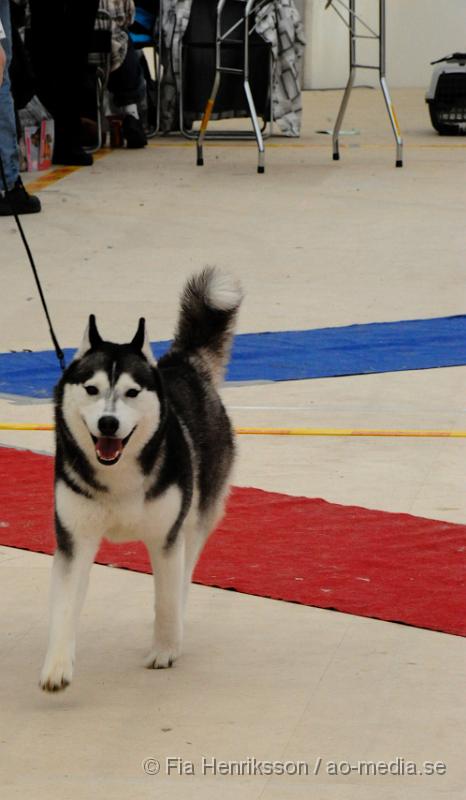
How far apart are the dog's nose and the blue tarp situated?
8.33ft

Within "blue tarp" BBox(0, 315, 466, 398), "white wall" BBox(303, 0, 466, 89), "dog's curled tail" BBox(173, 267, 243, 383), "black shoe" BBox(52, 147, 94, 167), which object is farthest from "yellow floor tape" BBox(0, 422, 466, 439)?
"white wall" BBox(303, 0, 466, 89)

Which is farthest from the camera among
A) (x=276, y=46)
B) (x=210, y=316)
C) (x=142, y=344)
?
(x=276, y=46)

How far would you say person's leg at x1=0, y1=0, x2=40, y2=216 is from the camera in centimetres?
813

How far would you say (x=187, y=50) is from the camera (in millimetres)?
11820

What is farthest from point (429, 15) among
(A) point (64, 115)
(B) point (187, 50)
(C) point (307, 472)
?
(C) point (307, 472)

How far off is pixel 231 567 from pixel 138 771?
3.64ft

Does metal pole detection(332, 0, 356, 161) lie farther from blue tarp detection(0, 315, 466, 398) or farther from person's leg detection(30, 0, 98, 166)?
blue tarp detection(0, 315, 466, 398)

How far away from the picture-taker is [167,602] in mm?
3156

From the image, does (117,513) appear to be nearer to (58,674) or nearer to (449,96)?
(58,674)

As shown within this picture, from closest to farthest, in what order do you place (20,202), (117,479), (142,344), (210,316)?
(117,479) → (142,344) → (210,316) → (20,202)

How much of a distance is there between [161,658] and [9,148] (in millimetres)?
5637

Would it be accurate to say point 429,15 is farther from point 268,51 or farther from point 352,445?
point 352,445

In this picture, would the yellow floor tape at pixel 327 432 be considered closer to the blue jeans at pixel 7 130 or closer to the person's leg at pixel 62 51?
the blue jeans at pixel 7 130

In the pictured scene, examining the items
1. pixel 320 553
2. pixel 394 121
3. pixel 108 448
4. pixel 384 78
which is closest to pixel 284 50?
pixel 384 78
